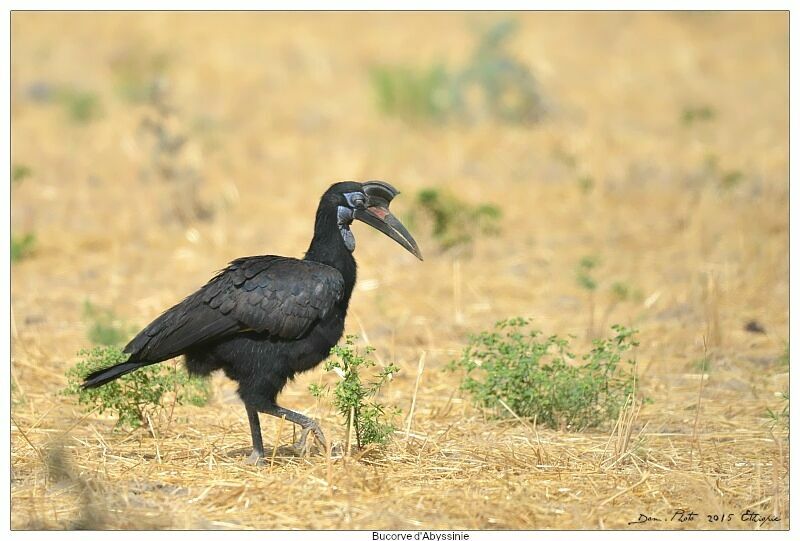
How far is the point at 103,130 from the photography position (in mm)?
14586

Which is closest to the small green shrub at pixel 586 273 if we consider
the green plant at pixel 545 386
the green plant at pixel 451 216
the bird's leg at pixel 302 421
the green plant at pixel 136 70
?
the green plant at pixel 451 216

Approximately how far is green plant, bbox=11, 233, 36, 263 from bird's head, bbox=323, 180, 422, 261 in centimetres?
508

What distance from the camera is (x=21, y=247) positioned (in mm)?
10305

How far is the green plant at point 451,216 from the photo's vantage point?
10375mm

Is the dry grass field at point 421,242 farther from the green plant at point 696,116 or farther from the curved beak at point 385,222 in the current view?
the curved beak at point 385,222

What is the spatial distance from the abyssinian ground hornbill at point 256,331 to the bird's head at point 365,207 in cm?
35

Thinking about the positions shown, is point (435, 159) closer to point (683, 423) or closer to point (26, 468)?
point (683, 423)

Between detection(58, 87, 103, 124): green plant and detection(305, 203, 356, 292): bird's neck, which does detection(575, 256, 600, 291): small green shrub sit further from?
detection(58, 87, 103, 124): green plant

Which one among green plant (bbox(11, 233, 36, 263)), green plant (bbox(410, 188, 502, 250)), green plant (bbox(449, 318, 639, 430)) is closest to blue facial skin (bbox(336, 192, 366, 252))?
green plant (bbox(449, 318, 639, 430))

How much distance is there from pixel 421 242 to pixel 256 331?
5.47 meters

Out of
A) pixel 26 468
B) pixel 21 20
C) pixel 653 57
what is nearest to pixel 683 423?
pixel 26 468

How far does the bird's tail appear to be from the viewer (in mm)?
5621

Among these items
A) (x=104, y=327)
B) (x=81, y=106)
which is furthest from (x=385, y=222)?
(x=81, y=106)

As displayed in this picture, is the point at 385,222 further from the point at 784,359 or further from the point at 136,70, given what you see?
the point at 136,70
